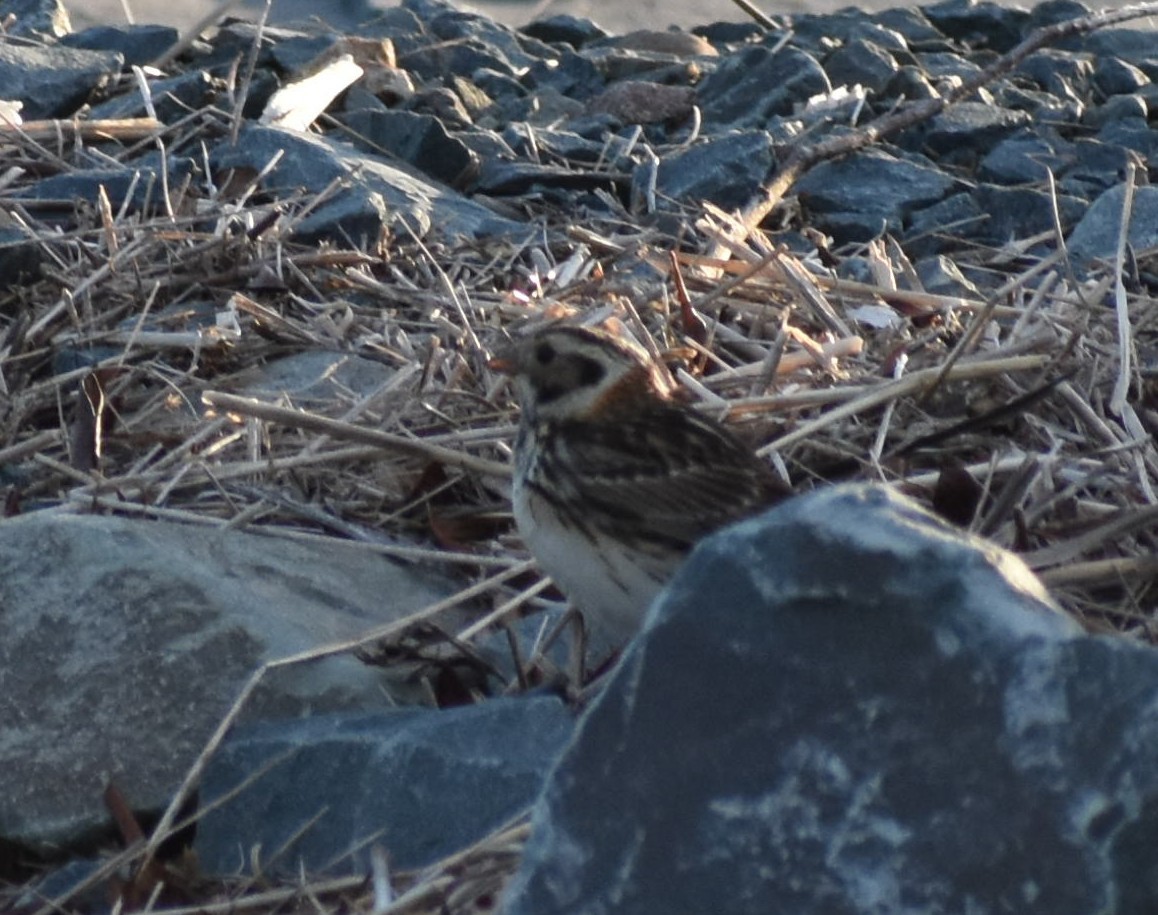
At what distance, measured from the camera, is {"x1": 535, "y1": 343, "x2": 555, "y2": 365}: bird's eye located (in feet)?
18.1

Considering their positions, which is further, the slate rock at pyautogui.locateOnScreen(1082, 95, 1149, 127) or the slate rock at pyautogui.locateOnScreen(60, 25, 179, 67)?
the slate rock at pyautogui.locateOnScreen(60, 25, 179, 67)

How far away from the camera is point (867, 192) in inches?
339

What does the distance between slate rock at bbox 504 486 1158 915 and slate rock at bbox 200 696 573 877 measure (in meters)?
1.02

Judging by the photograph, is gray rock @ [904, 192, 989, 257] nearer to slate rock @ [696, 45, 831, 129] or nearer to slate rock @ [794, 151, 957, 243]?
slate rock @ [794, 151, 957, 243]

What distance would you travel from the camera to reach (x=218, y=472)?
5918mm

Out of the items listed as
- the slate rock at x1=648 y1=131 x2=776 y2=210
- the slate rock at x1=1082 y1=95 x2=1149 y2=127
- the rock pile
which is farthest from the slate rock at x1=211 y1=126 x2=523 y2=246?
the slate rock at x1=1082 y1=95 x2=1149 y2=127

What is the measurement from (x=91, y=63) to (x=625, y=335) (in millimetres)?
4262

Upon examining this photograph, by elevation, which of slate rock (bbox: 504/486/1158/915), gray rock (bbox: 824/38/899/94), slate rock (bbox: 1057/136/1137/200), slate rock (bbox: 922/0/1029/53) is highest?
slate rock (bbox: 504/486/1158/915)

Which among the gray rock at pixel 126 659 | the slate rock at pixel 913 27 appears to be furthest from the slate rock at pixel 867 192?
the gray rock at pixel 126 659

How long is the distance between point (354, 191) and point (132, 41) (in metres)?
3.07

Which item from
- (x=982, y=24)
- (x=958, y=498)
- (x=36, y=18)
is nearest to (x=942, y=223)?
(x=958, y=498)

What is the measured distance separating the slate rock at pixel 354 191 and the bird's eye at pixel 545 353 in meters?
2.13

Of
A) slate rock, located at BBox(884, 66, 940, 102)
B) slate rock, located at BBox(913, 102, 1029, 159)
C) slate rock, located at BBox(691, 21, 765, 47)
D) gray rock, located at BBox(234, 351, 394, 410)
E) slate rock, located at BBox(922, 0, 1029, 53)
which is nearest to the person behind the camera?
gray rock, located at BBox(234, 351, 394, 410)

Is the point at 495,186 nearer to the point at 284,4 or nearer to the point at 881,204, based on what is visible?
the point at 881,204
